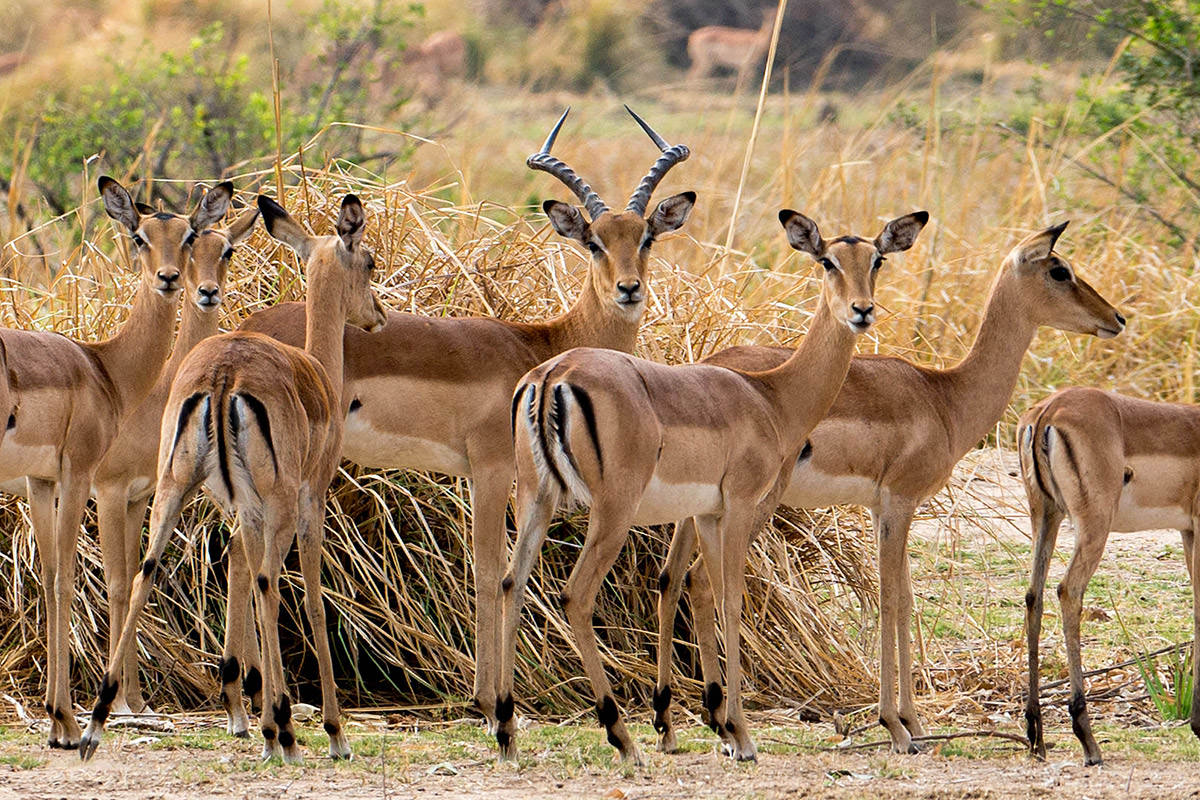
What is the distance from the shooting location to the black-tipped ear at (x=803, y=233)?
20.0 ft

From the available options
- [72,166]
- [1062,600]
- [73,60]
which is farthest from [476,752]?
[73,60]

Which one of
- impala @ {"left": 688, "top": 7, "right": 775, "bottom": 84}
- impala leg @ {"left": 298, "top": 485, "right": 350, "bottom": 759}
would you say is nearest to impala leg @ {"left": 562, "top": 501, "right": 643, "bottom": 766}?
impala leg @ {"left": 298, "top": 485, "right": 350, "bottom": 759}

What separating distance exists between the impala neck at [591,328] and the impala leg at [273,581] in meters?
1.65

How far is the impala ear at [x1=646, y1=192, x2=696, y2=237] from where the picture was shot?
6.81 meters

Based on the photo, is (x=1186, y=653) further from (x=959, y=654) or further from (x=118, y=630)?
(x=118, y=630)

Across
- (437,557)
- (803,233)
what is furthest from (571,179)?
(437,557)

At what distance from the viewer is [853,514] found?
744 cm

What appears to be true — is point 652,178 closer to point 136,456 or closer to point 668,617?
point 668,617

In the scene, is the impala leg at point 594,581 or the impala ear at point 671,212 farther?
the impala ear at point 671,212

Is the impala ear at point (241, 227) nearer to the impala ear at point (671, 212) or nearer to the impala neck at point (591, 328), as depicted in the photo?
the impala neck at point (591, 328)

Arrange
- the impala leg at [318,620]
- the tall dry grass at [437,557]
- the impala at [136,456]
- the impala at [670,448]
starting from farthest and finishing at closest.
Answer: the tall dry grass at [437,557] < the impala at [136,456] < the impala leg at [318,620] < the impala at [670,448]

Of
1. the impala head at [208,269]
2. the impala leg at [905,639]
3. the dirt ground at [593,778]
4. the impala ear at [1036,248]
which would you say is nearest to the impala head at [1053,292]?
the impala ear at [1036,248]

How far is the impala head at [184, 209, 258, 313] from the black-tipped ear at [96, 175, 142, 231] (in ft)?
0.95

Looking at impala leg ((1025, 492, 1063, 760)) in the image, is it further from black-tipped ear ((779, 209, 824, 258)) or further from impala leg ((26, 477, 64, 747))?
impala leg ((26, 477, 64, 747))
